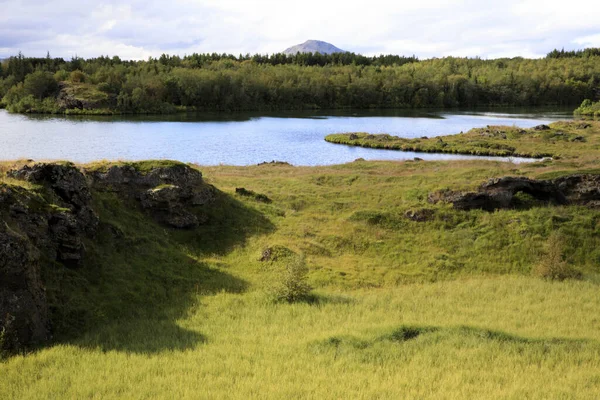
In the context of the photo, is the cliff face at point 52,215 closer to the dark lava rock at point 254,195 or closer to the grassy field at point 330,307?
the grassy field at point 330,307

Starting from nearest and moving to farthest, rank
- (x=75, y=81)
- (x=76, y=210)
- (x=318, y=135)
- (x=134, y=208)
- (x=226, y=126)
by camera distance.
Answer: (x=76, y=210) < (x=134, y=208) < (x=318, y=135) < (x=226, y=126) < (x=75, y=81)

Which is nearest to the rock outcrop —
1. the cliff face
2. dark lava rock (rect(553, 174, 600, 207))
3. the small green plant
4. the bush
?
dark lava rock (rect(553, 174, 600, 207))

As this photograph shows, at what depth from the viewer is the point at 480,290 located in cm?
2519

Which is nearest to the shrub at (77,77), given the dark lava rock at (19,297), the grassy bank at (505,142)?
the grassy bank at (505,142)

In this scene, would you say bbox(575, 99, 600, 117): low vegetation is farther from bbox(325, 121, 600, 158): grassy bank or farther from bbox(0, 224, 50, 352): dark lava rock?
bbox(0, 224, 50, 352): dark lava rock

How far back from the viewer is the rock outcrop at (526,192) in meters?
37.5

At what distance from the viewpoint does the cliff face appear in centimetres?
1623

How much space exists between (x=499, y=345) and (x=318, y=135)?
107 m

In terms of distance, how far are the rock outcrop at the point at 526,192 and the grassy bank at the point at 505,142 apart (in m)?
47.6

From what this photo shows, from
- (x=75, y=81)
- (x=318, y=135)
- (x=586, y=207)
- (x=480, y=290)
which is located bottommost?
(x=480, y=290)

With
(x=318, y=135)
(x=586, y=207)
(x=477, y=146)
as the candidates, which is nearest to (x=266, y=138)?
(x=318, y=135)

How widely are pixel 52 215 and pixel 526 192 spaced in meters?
34.0

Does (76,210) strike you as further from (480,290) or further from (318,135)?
(318,135)

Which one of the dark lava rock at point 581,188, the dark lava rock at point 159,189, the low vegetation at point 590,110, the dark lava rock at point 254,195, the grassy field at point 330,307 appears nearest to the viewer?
the grassy field at point 330,307
